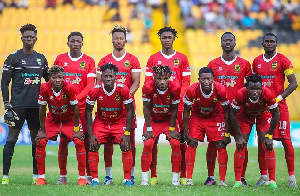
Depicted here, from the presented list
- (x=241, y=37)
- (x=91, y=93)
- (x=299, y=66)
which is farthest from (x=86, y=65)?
(x=241, y=37)

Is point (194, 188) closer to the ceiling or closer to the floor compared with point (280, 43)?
closer to the floor

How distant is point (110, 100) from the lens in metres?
8.88

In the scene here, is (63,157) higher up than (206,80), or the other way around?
(206,80)

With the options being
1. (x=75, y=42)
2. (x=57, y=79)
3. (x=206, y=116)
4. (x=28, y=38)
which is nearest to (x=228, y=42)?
(x=206, y=116)

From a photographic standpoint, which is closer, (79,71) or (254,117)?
(254,117)

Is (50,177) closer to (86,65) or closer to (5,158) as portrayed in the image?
(5,158)

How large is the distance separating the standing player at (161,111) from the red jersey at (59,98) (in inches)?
46.0

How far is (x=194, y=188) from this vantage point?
817 centimetres

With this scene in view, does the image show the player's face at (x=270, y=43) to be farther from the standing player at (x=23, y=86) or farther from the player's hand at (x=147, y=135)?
the standing player at (x=23, y=86)

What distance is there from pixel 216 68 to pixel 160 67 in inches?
49.1

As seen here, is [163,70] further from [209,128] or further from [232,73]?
[232,73]

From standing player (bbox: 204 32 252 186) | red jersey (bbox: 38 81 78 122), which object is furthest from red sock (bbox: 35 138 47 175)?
standing player (bbox: 204 32 252 186)

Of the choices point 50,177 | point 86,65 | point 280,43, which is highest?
point 280,43

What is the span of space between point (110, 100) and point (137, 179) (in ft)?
6.68
